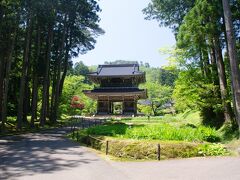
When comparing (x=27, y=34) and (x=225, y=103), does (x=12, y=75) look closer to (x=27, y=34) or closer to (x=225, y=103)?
(x=27, y=34)

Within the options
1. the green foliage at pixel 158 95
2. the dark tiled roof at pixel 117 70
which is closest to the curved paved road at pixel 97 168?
the dark tiled roof at pixel 117 70

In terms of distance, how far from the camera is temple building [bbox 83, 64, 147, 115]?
43312 mm

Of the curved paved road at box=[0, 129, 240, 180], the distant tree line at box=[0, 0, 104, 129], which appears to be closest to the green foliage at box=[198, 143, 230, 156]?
the curved paved road at box=[0, 129, 240, 180]

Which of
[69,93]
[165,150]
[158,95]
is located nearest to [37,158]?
[165,150]

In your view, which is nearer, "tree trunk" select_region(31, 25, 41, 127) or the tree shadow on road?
the tree shadow on road

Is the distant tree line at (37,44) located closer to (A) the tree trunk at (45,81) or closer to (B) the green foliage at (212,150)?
(A) the tree trunk at (45,81)

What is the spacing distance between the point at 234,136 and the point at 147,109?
119 ft

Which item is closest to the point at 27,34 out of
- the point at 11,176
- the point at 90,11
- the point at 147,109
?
the point at 90,11

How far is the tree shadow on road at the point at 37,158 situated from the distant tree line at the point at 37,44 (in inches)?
256

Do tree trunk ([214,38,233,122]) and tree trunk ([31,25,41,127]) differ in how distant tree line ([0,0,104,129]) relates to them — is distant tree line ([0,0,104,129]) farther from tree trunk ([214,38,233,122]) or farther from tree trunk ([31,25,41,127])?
tree trunk ([214,38,233,122])

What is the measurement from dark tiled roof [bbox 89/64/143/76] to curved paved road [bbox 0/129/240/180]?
33.8 m

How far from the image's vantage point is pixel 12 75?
30.9 meters

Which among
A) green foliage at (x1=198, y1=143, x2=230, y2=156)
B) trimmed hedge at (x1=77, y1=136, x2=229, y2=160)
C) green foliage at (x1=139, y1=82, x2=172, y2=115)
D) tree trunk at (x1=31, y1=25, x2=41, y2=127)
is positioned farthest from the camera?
green foliage at (x1=139, y1=82, x2=172, y2=115)

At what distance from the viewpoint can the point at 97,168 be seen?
9.55 m
